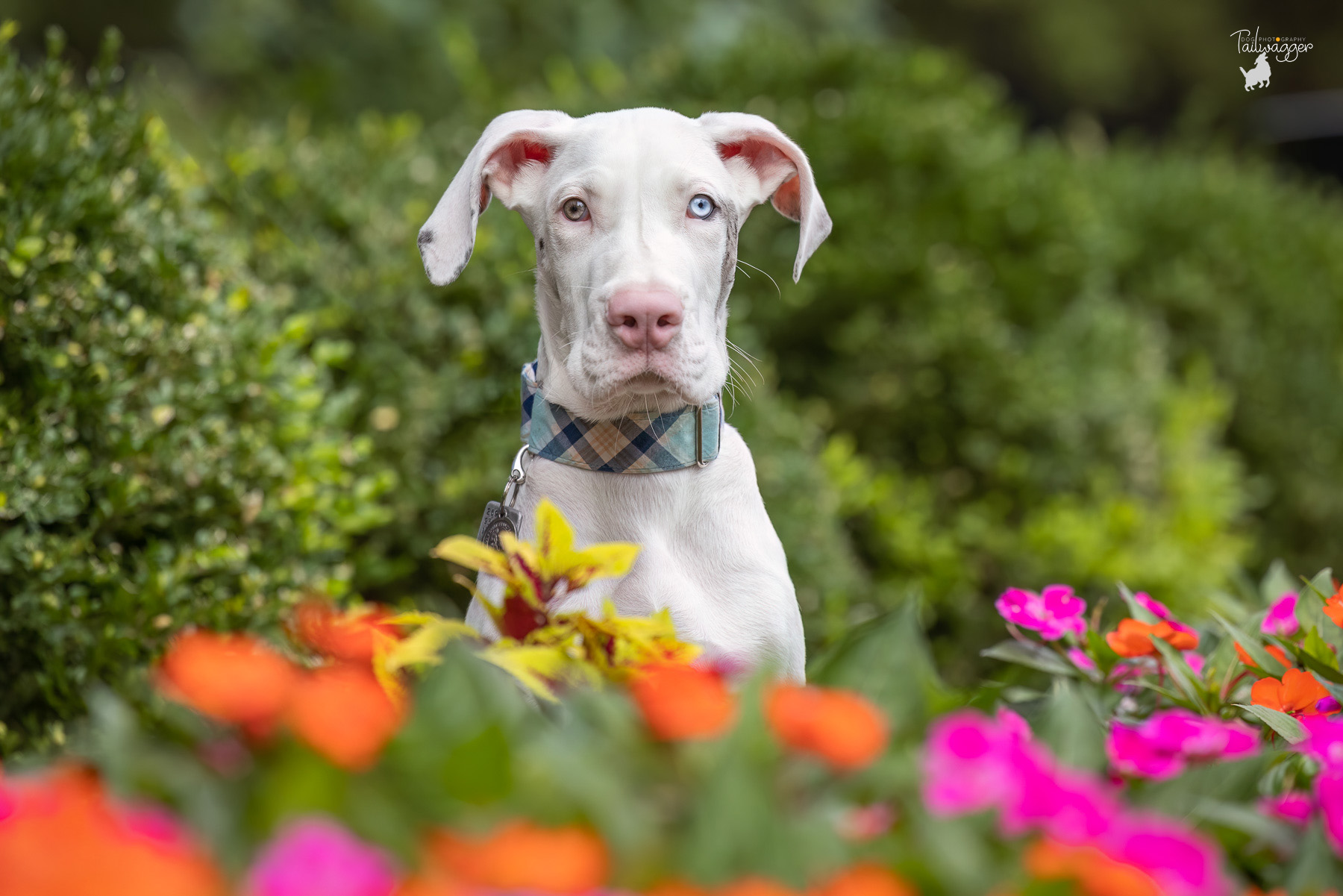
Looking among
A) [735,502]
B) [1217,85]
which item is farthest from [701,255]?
[1217,85]

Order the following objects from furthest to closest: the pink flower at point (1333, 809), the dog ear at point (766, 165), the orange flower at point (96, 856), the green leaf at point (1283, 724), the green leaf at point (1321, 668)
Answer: the dog ear at point (766, 165) < the green leaf at point (1321, 668) < the green leaf at point (1283, 724) < the pink flower at point (1333, 809) < the orange flower at point (96, 856)

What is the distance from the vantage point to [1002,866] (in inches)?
43.9

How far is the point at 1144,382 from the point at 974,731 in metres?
5.32

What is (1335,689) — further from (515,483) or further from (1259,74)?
(1259,74)

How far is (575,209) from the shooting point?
2262mm

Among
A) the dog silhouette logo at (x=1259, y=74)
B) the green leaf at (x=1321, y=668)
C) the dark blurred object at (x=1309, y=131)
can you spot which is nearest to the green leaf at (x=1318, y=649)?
the green leaf at (x=1321, y=668)

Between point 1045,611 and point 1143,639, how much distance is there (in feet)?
0.61

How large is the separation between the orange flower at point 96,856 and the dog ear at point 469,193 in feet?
4.63

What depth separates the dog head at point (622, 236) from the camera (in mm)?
2117

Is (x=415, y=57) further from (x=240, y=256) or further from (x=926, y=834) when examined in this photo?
(x=926, y=834)

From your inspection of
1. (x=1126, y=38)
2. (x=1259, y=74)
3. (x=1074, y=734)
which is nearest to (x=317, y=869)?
(x=1074, y=734)

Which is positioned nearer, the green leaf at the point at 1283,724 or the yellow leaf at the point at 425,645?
the yellow leaf at the point at 425,645

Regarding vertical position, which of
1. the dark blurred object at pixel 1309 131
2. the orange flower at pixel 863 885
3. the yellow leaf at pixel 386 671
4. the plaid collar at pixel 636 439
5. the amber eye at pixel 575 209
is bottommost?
the orange flower at pixel 863 885

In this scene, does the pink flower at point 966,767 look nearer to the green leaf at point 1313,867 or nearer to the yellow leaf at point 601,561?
the green leaf at point 1313,867
